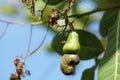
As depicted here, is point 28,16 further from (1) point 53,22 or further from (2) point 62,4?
(1) point 53,22

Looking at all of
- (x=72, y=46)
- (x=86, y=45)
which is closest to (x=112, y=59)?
(x=72, y=46)

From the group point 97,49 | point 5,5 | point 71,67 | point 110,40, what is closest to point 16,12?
point 5,5

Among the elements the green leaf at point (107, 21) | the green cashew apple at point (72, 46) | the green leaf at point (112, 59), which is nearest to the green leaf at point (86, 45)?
the green leaf at point (107, 21)

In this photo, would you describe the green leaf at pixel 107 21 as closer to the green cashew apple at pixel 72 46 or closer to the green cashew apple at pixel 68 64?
the green cashew apple at pixel 72 46

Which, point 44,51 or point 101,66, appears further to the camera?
point 44,51

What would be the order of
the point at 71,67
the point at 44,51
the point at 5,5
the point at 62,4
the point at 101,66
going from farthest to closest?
1. the point at 5,5
2. the point at 44,51
3. the point at 62,4
4. the point at 101,66
5. the point at 71,67

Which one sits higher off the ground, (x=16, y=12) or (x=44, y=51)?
(x=16, y=12)
